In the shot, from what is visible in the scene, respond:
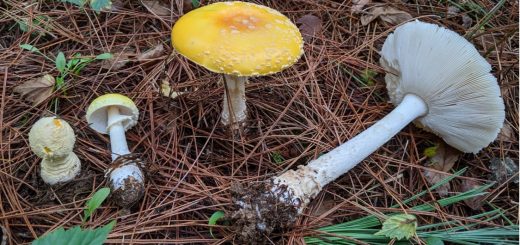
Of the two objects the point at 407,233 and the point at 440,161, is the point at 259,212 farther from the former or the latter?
the point at 440,161

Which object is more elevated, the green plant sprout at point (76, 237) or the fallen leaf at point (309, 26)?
the green plant sprout at point (76, 237)

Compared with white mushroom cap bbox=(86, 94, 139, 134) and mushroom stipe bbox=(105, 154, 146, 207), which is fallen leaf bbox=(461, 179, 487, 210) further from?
white mushroom cap bbox=(86, 94, 139, 134)

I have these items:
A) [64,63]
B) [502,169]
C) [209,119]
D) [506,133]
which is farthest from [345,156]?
[64,63]

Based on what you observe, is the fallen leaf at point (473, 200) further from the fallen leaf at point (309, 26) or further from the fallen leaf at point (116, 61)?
the fallen leaf at point (116, 61)

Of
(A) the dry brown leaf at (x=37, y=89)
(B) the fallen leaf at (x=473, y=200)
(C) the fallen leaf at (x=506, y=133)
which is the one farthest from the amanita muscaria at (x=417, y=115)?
(A) the dry brown leaf at (x=37, y=89)

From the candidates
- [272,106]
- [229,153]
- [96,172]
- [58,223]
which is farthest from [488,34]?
[58,223]

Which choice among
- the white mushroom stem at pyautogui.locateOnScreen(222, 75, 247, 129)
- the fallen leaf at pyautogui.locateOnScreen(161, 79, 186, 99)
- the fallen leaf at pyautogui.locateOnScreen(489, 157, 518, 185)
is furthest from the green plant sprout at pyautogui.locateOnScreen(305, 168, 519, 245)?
the fallen leaf at pyautogui.locateOnScreen(161, 79, 186, 99)
